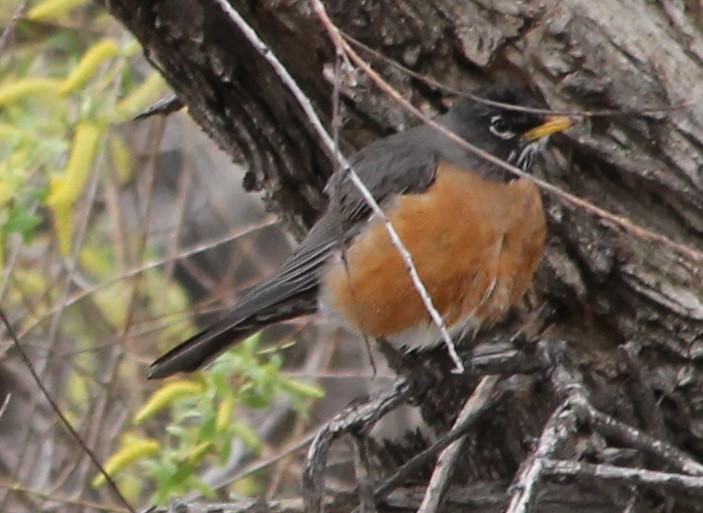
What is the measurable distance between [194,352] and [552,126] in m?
1.14

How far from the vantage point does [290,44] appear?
3.25m

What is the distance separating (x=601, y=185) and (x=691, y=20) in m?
0.48

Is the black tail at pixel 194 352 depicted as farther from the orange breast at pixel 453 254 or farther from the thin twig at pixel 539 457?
the thin twig at pixel 539 457

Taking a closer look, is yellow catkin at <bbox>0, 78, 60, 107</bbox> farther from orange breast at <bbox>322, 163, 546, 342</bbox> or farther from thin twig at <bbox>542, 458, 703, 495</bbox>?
thin twig at <bbox>542, 458, 703, 495</bbox>

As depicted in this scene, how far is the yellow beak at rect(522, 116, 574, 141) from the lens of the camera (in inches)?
121

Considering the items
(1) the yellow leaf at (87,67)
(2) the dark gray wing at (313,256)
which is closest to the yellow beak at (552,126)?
(2) the dark gray wing at (313,256)

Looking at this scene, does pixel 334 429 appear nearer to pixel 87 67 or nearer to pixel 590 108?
pixel 590 108

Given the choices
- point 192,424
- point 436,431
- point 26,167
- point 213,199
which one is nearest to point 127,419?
point 192,424

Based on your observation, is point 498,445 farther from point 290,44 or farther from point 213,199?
point 213,199

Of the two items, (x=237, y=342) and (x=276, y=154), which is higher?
(x=276, y=154)

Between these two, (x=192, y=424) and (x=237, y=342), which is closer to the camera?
(x=237, y=342)

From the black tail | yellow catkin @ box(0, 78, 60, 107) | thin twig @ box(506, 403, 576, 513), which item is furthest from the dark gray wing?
yellow catkin @ box(0, 78, 60, 107)

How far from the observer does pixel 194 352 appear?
347 centimetres

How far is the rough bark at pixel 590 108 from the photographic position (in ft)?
10.1
